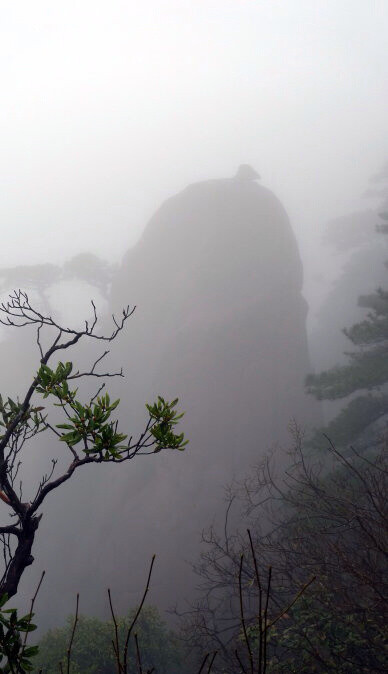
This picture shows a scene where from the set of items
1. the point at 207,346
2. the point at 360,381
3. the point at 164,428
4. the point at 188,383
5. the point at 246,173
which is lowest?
the point at 164,428

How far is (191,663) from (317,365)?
23586mm

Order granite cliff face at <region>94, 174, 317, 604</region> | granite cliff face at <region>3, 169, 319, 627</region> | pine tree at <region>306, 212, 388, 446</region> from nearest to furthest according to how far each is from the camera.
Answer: pine tree at <region>306, 212, 388, 446</region> < granite cliff face at <region>3, 169, 319, 627</region> < granite cliff face at <region>94, 174, 317, 604</region>

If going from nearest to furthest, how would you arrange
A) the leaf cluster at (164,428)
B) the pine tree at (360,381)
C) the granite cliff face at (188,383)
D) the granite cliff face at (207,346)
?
the leaf cluster at (164,428)
the pine tree at (360,381)
the granite cliff face at (188,383)
the granite cliff face at (207,346)

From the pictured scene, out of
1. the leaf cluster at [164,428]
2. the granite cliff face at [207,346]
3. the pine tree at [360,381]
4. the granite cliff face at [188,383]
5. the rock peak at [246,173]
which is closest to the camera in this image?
the leaf cluster at [164,428]

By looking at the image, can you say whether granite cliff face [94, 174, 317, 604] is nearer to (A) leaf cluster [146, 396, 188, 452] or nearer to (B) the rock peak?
(B) the rock peak

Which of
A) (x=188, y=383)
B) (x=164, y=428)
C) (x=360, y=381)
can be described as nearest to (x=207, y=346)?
(x=188, y=383)

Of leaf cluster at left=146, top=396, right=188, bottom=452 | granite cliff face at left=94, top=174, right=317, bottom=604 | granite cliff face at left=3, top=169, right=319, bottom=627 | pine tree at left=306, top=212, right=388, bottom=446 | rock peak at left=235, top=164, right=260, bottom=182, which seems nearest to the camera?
leaf cluster at left=146, top=396, right=188, bottom=452

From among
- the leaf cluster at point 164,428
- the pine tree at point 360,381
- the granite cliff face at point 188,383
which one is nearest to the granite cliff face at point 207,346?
the granite cliff face at point 188,383

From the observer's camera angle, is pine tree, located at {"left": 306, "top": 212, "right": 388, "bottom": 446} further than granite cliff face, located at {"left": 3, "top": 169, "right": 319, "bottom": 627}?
No

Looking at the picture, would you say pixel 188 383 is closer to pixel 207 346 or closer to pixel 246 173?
pixel 207 346

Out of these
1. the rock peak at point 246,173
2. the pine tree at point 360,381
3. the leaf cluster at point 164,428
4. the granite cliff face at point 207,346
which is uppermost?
the rock peak at point 246,173

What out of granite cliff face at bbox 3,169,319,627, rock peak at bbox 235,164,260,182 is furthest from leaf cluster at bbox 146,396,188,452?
rock peak at bbox 235,164,260,182

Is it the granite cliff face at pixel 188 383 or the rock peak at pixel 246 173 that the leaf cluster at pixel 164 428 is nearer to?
the granite cliff face at pixel 188 383

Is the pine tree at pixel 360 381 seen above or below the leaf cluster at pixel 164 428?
above
